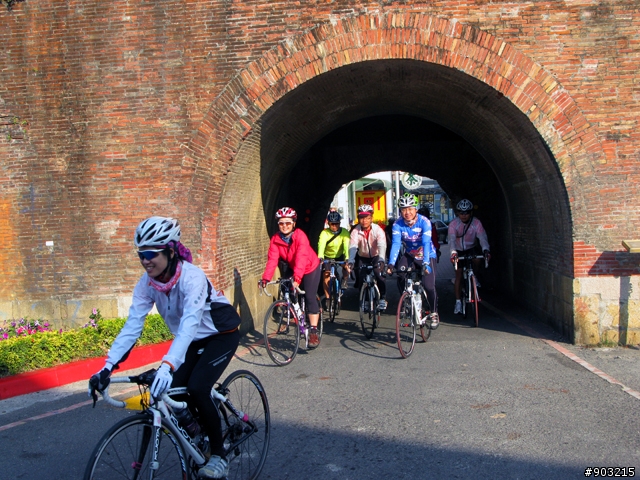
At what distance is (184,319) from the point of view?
3.43m

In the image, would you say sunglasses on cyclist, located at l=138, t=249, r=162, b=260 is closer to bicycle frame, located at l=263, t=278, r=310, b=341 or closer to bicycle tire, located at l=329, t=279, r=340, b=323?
bicycle frame, located at l=263, t=278, r=310, b=341

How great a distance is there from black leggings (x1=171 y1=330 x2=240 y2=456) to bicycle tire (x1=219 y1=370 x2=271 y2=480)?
294mm

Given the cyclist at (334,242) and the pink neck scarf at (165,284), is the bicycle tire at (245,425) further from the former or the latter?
the cyclist at (334,242)

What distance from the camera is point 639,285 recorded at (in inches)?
318

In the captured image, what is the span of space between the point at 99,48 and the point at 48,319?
4.42 meters

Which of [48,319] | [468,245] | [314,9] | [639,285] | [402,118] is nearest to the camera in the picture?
[639,285]

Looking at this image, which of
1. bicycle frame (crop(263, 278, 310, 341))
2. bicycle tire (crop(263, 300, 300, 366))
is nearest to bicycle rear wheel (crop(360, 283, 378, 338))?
bicycle frame (crop(263, 278, 310, 341))

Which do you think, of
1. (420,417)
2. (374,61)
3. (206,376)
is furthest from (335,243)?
(206,376)

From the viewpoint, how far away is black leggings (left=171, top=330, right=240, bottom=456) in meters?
3.55

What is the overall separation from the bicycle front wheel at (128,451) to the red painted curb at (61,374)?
11.8ft

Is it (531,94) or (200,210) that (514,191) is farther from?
(200,210)

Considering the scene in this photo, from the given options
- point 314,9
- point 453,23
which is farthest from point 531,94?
point 314,9

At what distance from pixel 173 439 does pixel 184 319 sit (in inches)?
26.7

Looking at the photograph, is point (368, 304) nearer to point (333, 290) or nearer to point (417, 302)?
point (417, 302)
